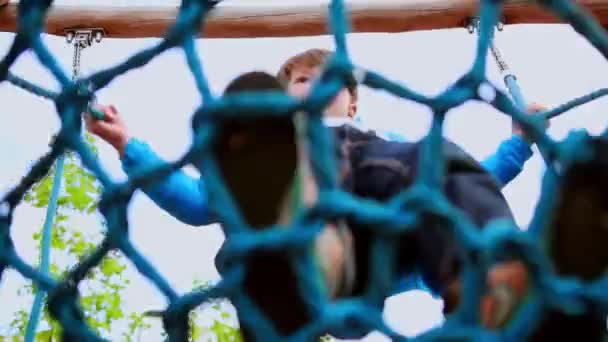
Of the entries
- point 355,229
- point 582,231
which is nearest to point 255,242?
point 355,229

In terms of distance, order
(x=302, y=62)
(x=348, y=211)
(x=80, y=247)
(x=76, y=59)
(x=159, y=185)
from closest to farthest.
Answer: (x=348, y=211), (x=159, y=185), (x=302, y=62), (x=76, y=59), (x=80, y=247)

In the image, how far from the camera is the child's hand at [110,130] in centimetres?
102

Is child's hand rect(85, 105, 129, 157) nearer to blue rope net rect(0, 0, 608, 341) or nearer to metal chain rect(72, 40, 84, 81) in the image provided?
metal chain rect(72, 40, 84, 81)

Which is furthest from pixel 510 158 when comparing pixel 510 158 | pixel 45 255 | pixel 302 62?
pixel 45 255

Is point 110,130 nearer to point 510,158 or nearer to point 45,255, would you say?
point 45,255

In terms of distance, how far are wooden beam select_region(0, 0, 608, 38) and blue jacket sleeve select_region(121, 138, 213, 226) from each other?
34 cm

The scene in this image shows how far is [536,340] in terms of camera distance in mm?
605

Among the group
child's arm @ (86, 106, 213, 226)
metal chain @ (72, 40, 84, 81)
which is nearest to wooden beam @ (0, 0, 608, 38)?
metal chain @ (72, 40, 84, 81)

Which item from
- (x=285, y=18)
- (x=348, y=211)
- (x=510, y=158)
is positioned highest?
(x=285, y=18)

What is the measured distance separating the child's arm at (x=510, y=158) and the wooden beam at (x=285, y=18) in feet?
0.81

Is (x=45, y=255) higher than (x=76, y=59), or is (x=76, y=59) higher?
(x=76, y=59)

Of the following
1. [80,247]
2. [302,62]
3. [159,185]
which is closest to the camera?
[159,185]

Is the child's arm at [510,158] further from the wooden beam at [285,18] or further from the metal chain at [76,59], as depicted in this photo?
the metal chain at [76,59]

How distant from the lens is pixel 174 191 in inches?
40.8
